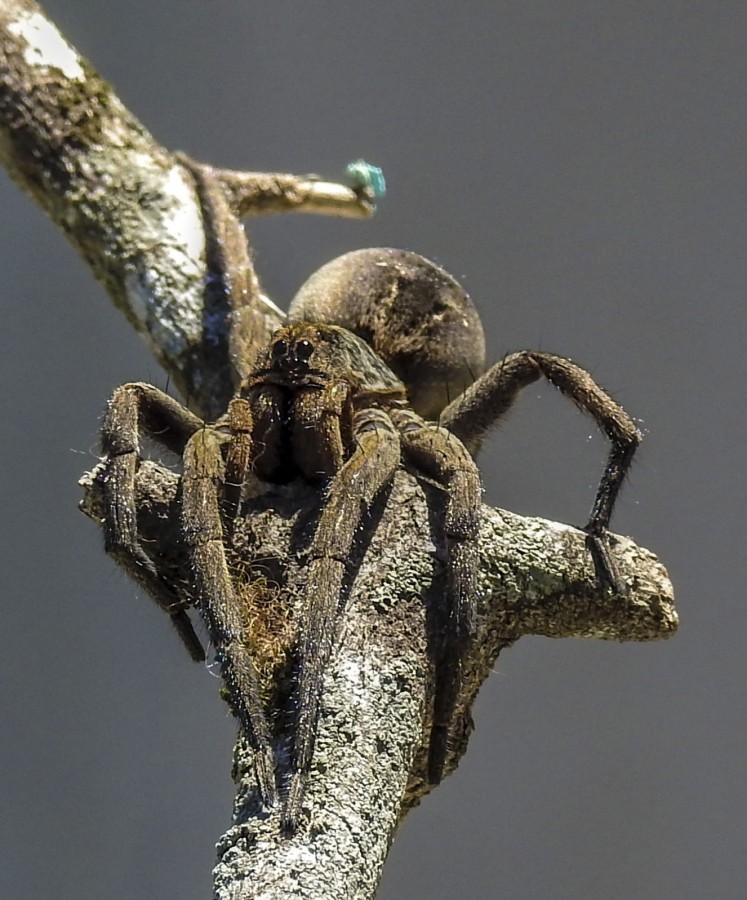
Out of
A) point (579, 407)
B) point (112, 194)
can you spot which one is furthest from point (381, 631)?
point (112, 194)

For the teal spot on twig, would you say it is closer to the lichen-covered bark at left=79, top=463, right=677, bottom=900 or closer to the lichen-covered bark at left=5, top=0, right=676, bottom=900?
the lichen-covered bark at left=5, top=0, right=676, bottom=900

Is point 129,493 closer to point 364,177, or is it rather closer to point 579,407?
point 579,407

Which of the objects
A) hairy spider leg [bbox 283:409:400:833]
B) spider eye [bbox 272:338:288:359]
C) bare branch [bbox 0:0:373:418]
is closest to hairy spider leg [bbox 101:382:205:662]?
spider eye [bbox 272:338:288:359]

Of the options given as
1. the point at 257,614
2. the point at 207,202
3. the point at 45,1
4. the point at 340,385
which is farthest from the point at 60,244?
the point at 257,614

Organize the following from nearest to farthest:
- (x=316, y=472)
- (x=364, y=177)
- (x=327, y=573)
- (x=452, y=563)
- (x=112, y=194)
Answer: (x=327, y=573) < (x=452, y=563) < (x=316, y=472) < (x=112, y=194) < (x=364, y=177)

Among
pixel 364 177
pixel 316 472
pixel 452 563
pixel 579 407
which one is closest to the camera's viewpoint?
pixel 452 563

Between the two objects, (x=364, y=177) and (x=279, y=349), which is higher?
(x=364, y=177)

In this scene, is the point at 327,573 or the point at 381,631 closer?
the point at 327,573

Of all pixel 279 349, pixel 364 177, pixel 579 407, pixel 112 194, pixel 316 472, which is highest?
pixel 364 177

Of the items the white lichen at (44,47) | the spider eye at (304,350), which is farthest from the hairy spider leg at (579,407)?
the white lichen at (44,47)
